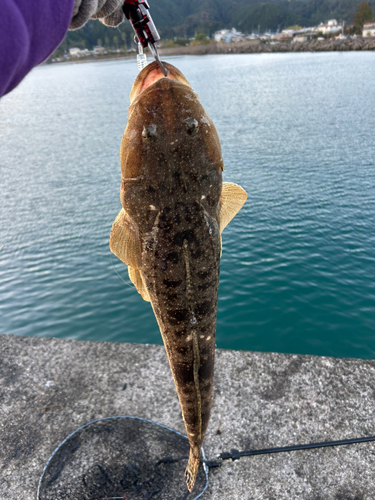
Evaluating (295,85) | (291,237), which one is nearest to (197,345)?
(291,237)

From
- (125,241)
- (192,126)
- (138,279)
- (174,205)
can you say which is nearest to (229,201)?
(174,205)

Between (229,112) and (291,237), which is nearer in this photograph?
(291,237)

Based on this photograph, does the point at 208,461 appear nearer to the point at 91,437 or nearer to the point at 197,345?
the point at 91,437

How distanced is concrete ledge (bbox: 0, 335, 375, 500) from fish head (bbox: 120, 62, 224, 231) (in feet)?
10.9

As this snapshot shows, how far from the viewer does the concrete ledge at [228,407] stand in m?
4.07

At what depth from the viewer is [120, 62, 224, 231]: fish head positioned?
2.39 m

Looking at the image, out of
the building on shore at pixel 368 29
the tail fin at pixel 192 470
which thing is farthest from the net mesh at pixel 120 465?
the building on shore at pixel 368 29

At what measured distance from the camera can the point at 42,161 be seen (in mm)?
23609

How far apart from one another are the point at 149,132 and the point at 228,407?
3996 millimetres

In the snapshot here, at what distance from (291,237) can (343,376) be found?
9.04 metres

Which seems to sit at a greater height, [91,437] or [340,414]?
[91,437]

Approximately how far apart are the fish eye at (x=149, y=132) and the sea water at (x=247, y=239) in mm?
4706

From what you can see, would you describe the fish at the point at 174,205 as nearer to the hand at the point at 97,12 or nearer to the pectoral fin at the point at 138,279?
the pectoral fin at the point at 138,279

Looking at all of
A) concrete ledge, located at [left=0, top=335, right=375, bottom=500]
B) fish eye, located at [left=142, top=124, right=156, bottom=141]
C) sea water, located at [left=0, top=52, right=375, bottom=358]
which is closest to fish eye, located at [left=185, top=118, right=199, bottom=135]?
fish eye, located at [left=142, top=124, right=156, bottom=141]
